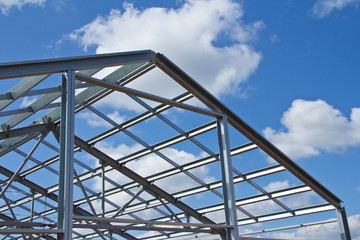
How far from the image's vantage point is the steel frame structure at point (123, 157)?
26.7 ft

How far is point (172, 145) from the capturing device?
12.5 metres

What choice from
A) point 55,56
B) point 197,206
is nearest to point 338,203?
point 197,206

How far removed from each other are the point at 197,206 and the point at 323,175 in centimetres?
473

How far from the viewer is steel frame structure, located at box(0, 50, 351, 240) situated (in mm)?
8130

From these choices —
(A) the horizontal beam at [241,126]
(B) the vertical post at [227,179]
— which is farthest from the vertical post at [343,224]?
(B) the vertical post at [227,179]

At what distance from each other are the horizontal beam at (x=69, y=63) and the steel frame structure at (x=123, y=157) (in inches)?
0.8

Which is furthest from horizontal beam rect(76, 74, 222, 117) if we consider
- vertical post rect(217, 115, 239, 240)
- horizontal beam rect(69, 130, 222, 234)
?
horizontal beam rect(69, 130, 222, 234)

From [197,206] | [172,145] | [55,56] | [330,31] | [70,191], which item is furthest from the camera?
[197,206]

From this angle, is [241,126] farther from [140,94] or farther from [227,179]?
[140,94]

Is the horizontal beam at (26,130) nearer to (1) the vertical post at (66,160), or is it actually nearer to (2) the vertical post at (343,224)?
(1) the vertical post at (66,160)

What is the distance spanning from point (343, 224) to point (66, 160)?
29.9ft

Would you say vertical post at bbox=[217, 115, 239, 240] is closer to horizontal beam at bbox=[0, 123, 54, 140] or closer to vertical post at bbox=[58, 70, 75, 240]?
vertical post at bbox=[58, 70, 75, 240]

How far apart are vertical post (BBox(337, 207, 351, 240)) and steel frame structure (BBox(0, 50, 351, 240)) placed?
3 centimetres

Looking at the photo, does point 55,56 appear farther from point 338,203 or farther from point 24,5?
point 338,203
